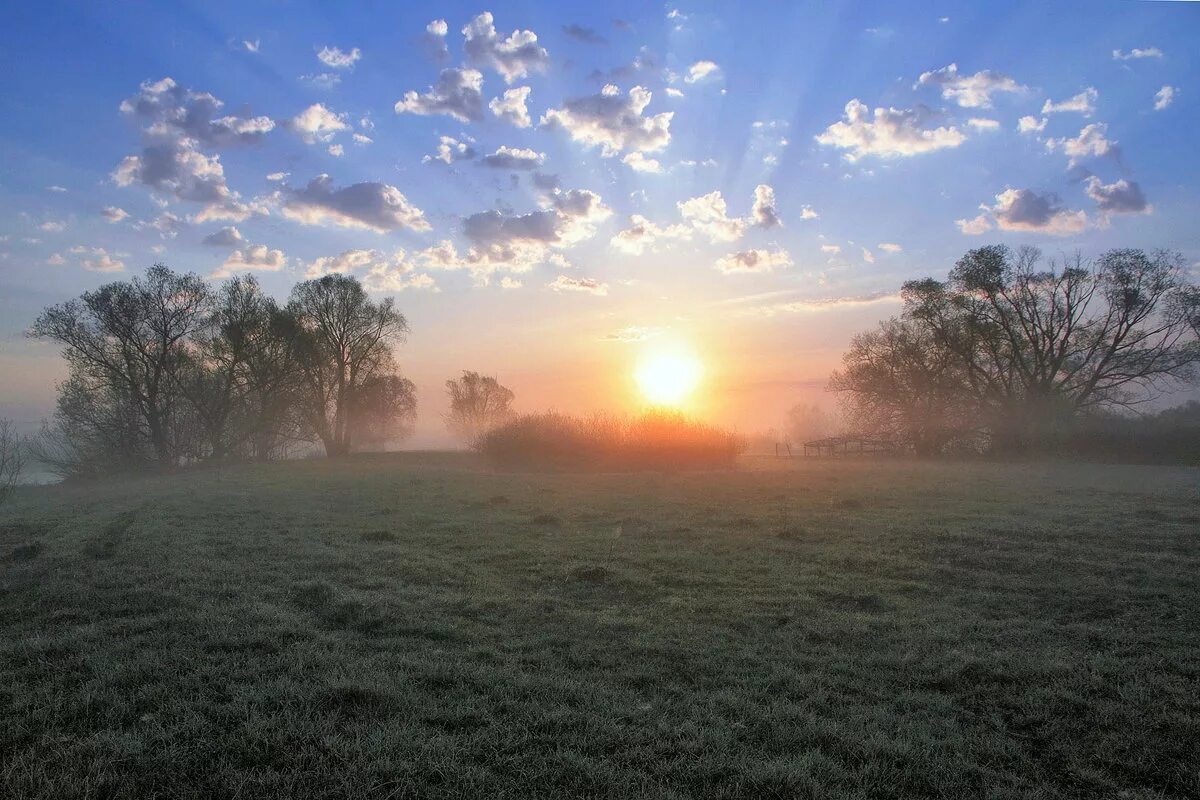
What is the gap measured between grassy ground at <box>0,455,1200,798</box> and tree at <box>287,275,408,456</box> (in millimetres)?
33890

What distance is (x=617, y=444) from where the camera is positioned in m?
34.8

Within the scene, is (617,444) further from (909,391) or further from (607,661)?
(607,661)

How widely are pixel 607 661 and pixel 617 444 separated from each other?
1147 inches

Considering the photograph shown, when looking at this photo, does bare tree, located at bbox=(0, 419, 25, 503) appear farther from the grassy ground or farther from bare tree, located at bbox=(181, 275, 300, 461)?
bare tree, located at bbox=(181, 275, 300, 461)

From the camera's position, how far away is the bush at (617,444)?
33.6 m

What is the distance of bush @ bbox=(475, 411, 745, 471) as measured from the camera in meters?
33.6

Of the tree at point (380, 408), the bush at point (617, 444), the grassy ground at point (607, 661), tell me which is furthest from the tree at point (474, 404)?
the grassy ground at point (607, 661)

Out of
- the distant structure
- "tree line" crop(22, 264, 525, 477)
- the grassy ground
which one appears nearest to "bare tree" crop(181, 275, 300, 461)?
"tree line" crop(22, 264, 525, 477)

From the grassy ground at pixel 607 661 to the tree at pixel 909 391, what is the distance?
3006 cm

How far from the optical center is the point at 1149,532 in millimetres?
10805

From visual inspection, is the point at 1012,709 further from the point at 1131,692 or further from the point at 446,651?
the point at 446,651

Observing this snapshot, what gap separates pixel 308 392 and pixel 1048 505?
44005 millimetres

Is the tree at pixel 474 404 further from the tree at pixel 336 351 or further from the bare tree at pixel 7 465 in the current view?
the bare tree at pixel 7 465

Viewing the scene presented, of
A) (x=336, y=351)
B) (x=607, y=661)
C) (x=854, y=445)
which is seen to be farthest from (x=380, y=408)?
(x=607, y=661)
